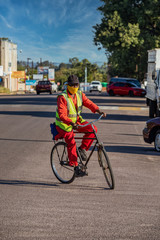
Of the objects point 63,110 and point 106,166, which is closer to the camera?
point 106,166

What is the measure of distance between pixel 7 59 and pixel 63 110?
98.1 m

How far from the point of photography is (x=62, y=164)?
779cm

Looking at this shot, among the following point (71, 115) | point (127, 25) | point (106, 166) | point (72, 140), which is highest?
point (127, 25)

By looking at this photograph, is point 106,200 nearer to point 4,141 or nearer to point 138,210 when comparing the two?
point 138,210

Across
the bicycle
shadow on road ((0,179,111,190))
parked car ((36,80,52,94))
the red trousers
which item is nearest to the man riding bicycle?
the red trousers

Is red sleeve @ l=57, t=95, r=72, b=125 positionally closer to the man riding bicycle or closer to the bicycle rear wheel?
the man riding bicycle

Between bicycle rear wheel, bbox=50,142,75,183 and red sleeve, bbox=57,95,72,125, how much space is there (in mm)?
563

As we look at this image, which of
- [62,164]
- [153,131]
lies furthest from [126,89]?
[62,164]

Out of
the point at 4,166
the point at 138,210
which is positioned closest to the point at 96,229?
the point at 138,210

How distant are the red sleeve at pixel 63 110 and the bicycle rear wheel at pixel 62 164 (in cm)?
56

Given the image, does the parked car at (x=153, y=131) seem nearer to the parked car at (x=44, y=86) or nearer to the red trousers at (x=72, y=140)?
the red trousers at (x=72, y=140)

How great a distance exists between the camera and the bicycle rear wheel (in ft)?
25.1

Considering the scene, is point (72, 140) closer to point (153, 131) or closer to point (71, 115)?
point (71, 115)

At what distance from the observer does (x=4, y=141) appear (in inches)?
534
